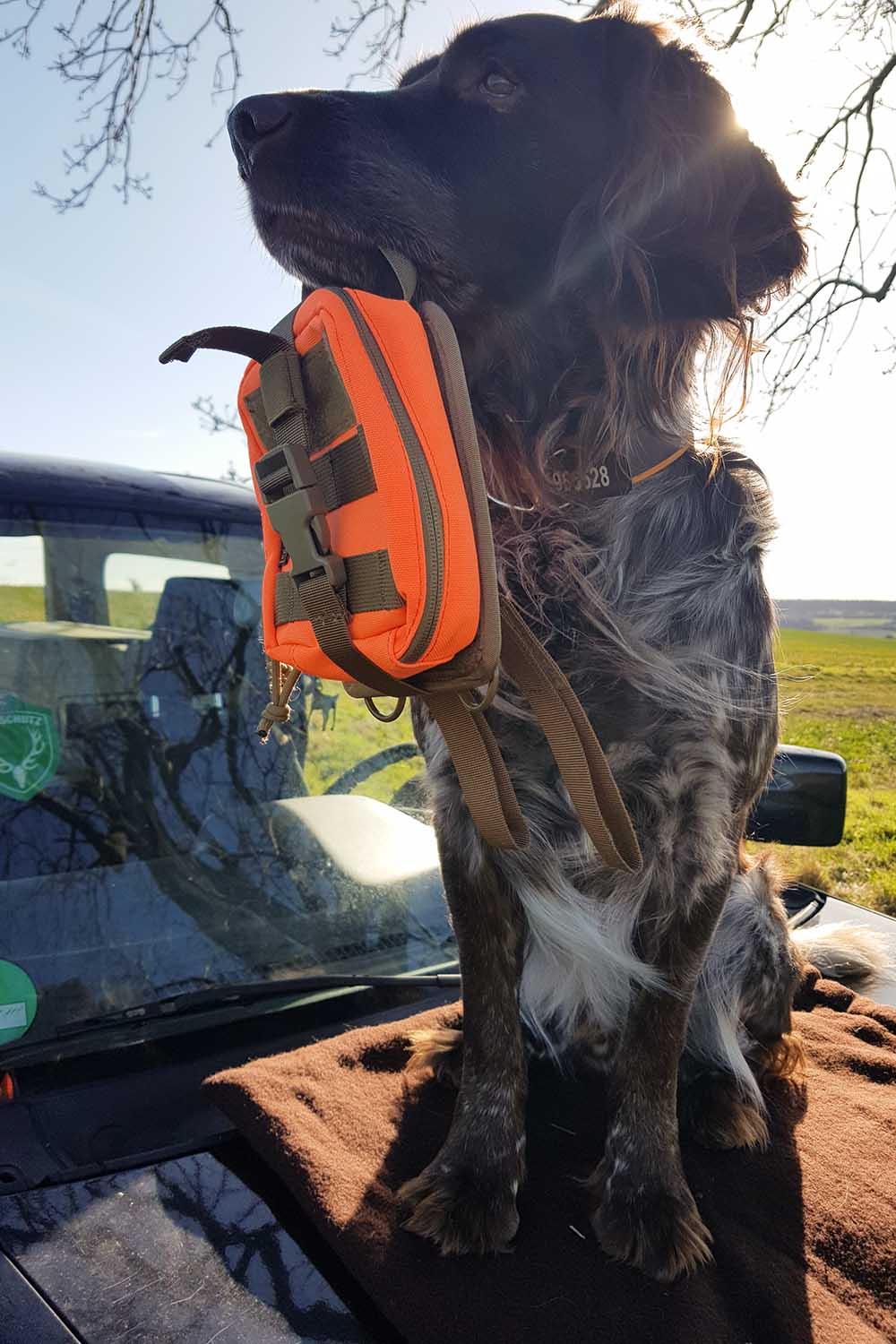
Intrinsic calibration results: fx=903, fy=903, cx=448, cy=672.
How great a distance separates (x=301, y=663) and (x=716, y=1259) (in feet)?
3.60

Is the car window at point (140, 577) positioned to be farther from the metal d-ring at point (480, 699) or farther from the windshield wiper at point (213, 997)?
the metal d-ring at point (480, 699)

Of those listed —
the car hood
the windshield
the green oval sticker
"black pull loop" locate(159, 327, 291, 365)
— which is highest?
"black pull loop" locate(159, 327, 291, 365)

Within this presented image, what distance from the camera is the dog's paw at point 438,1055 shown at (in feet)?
5.81

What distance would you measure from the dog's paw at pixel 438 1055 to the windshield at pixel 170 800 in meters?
0.21

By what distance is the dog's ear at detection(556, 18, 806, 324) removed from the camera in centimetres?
161

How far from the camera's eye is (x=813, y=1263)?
1.34 meters

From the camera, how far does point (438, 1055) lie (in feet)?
5.85

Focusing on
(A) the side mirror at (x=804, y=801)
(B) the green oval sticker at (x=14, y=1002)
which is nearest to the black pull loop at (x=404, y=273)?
(B) the green oval sticker at (x=14, y=1002)

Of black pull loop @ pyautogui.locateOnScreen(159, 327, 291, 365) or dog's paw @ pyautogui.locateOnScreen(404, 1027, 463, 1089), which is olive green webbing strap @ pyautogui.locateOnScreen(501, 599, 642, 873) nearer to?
black pull loop @ pyautogui.locateOnScreen(159, 327, 291, 365)

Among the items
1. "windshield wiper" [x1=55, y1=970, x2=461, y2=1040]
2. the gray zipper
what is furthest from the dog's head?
"windshield wiper" [x1=55, y1=970, x2=461, y2=1040]

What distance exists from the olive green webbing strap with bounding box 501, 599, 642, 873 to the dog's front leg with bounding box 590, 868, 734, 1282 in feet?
1.33

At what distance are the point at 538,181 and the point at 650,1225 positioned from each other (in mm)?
1804

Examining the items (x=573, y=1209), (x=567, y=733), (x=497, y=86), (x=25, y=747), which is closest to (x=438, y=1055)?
(x=573, y=1209)

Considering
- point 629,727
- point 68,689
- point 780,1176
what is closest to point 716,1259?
point 780,1176
